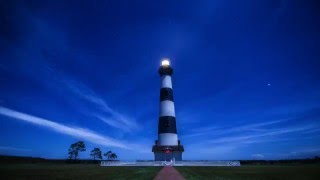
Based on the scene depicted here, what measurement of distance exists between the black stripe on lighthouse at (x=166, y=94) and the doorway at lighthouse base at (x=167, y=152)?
36.4 ft

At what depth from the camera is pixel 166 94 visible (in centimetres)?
5678

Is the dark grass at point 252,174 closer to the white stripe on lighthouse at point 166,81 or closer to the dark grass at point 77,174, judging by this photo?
the dark grass at point 77,174

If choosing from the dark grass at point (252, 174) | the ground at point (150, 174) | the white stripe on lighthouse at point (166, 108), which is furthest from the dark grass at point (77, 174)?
the white stripe on lighthouse at point (166, 108)

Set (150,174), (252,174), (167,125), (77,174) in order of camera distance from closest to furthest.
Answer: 1. (150,174)
2. (77,174)
3. (252,174)
4. (167,125)

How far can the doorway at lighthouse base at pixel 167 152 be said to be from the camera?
174 feet

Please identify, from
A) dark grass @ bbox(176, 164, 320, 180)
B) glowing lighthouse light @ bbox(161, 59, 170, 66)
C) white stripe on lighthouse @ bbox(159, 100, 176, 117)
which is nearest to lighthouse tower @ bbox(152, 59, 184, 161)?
white stripe on lighthouse @ bbox(159, 100, 176, 117)

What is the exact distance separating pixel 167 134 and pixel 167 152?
3945 millimetres

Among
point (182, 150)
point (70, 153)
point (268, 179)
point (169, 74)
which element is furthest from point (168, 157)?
point (70, 153)

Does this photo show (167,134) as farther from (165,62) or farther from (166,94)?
(165,62)

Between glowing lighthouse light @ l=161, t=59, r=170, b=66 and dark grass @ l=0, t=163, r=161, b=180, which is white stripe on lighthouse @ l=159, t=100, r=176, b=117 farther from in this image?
dark grass @ l=0, t=163, r=161, b=180

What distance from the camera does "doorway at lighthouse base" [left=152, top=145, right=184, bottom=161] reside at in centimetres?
5316

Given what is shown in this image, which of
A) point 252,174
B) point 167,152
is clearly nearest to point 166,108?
point 167,152

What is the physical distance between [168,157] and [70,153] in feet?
229

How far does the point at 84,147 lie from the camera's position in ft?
368
